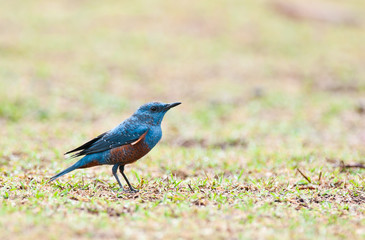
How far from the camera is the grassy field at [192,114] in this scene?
14.8 ft

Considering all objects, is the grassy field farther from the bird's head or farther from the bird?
the bird's head

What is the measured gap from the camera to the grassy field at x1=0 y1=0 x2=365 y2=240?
452 centimetres

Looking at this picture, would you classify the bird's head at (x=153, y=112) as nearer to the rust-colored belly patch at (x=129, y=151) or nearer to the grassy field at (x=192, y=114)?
the rust-colored belly patch at (x=129, y=151)

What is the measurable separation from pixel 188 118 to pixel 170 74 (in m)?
4.25

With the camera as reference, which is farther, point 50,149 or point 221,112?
point 221,112

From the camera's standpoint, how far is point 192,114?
1170cm

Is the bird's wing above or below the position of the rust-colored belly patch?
above

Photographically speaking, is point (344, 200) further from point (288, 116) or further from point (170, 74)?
point (170, 74)

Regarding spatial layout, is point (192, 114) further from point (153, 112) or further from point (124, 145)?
point (124, 145)

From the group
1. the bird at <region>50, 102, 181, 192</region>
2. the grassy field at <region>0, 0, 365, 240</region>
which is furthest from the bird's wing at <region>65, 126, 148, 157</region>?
the grassy field at <region>0, 0, 365, 240</region>

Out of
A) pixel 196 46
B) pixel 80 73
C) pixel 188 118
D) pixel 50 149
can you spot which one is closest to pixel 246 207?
pixel 50 149

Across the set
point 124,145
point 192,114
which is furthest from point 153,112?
point 192,114

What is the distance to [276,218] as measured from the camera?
4562 millimetres

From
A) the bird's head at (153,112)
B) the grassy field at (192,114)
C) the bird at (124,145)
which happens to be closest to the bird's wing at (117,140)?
the bird at (124,145)
